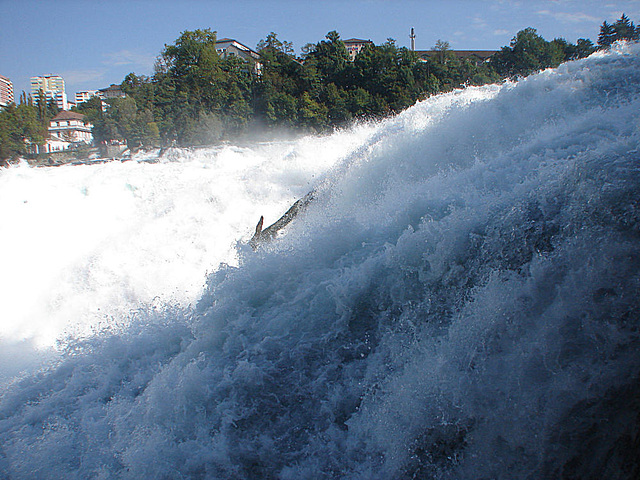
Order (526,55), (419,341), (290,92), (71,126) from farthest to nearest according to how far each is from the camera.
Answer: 1. (71,126)
2. (290,92)
3. (526,55)
4. (419,341)

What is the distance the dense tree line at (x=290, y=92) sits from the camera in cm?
3225

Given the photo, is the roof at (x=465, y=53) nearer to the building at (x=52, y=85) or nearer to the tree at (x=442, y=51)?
the tree at (x=442, y=51)

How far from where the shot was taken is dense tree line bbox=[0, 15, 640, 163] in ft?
106

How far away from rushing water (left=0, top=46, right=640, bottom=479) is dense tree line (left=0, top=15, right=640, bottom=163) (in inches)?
1136

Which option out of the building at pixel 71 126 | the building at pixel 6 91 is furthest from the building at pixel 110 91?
the building at pixel 6 91

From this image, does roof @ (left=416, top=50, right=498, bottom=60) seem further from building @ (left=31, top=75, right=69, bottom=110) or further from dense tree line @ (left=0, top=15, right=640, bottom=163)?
building @ (left=31, top=75, right=69, bottom=110)

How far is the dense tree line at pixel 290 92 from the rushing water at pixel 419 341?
94.6 feet

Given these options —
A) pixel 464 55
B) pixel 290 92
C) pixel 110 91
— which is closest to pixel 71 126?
pixel 110 91

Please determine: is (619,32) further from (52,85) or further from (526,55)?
(52,85)

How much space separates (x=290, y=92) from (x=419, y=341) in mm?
36891

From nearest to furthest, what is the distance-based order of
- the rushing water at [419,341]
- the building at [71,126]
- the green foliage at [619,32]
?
the rushing water at [419,341] → the green foliage at [619,32] → the building at [71,126]

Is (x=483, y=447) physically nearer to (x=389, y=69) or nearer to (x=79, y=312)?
(x=79, y=312)

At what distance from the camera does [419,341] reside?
2.87 metres

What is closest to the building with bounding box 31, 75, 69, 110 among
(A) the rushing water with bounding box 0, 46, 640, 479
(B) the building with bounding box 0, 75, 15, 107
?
(B) the building with bounding box 0, 75, 15, 107
